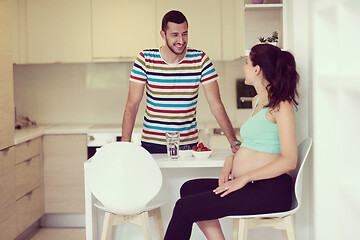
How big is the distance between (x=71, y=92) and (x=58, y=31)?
685mm

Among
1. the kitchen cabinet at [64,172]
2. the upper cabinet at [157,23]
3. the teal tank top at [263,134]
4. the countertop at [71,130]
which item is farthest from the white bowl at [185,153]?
the upper cabinet at [157,23]

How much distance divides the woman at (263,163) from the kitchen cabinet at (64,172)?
2.53m

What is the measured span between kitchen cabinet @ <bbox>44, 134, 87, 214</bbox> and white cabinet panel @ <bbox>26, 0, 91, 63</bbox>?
2.55 feet

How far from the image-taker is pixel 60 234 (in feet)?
15.2

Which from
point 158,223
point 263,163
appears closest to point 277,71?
point 263,163

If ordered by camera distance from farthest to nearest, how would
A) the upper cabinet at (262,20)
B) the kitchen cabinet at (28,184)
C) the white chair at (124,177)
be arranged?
1. the kitchen cabinet at (28,184)
2. the upper cabinet at (262,20)
3. the white chair at (124,177)

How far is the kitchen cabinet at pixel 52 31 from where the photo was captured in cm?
493

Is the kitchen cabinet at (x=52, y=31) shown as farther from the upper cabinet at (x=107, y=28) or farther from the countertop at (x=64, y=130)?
the countertop at (x=64, y=130)

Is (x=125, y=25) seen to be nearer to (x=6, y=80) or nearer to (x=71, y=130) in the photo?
(x=71, y=130)

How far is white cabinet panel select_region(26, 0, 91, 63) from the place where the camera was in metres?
4.93

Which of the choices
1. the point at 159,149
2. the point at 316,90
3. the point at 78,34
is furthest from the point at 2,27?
the point at 316,90

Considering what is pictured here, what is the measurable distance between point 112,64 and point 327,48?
3168 mm

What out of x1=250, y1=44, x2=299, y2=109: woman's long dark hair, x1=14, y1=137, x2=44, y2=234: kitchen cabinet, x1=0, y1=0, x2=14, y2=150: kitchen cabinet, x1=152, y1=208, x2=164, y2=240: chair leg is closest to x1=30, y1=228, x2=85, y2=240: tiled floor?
x1=14, y1=137, x2=44, y2=234: kitchen cabinet

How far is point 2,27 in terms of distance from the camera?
3820 mm
